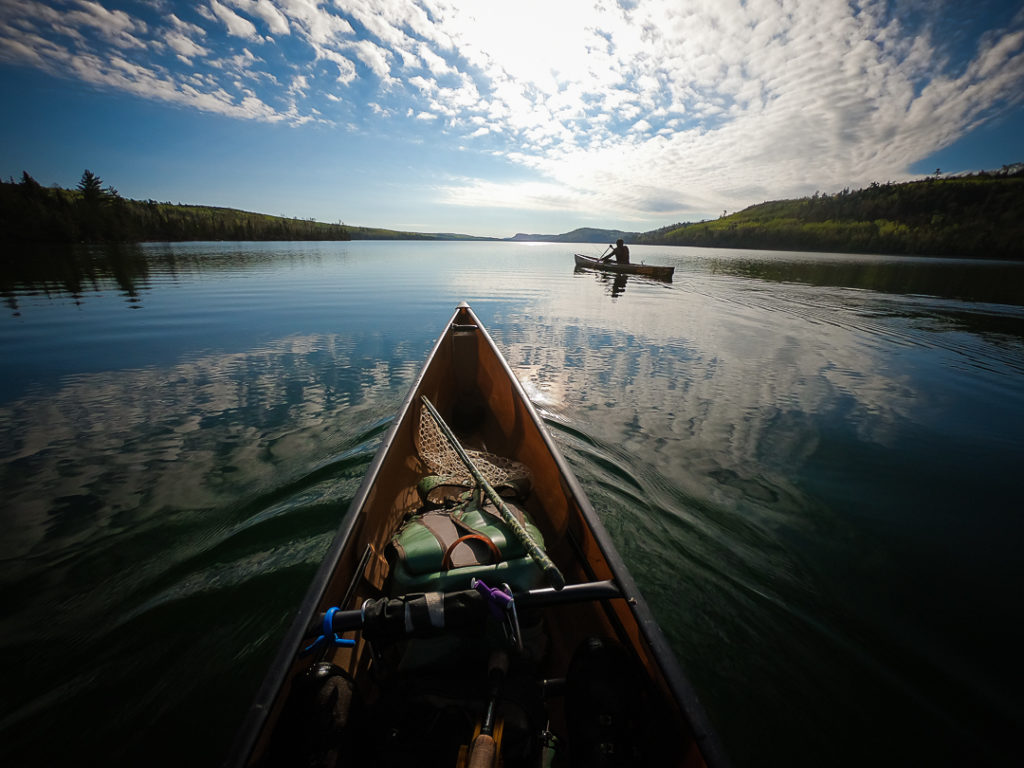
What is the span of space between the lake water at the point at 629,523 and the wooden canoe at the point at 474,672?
1173 millimetres

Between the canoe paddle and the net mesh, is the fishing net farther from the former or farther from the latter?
the canoe paddle

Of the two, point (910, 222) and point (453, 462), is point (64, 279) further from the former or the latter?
point (910, 222)

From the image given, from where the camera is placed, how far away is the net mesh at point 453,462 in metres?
3.83

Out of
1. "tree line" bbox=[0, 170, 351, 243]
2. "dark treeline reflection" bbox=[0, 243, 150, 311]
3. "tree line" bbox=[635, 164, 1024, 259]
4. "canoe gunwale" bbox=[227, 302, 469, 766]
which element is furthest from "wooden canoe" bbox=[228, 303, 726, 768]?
"tree line" bbox=[635, 164, 1024, 259]

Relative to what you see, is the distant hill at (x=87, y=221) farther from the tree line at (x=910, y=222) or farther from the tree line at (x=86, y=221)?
the tree line at (x=910, y=222)

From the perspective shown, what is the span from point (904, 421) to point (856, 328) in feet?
31.2

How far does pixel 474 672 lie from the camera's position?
7.18ft

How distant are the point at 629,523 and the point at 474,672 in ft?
8.46

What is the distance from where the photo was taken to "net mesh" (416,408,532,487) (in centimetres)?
383

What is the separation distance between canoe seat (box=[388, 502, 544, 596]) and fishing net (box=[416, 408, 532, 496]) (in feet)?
3.40

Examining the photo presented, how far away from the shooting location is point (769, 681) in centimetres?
270

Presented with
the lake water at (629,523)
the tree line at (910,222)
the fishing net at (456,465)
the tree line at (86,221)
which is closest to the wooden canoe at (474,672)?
the fishing net at (456,465)

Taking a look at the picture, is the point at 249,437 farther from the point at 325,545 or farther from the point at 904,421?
the point at 904,421

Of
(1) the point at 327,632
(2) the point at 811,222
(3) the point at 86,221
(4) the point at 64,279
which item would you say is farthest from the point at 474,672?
(2) the point at 811,222
